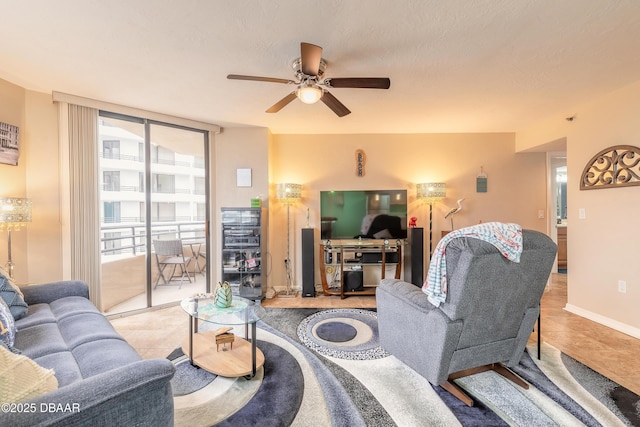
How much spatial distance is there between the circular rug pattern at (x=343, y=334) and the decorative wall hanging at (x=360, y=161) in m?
2.06

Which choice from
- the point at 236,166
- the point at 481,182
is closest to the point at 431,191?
the point at 481,182

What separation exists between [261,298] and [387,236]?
202 centimetres

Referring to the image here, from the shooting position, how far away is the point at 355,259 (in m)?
3.93

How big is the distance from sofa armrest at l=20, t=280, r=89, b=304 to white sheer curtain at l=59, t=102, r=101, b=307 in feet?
2.40

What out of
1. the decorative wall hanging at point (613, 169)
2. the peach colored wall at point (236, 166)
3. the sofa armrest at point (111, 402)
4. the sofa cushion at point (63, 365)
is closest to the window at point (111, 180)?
Result: the peach colored wall at point (236, 166)

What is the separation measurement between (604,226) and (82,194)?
18.6 feet

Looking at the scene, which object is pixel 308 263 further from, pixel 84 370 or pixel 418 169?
pixel 84 370

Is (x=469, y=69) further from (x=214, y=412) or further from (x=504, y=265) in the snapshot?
(x=214, y=412)

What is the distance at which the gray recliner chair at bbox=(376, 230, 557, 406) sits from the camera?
5.12 ft

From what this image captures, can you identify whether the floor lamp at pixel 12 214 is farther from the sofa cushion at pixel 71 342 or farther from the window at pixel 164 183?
the window at pixel 164 183

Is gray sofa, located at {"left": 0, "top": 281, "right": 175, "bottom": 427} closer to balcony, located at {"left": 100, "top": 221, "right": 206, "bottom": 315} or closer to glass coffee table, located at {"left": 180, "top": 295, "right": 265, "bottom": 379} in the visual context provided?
glass coffee table, located at {"left": 180, "top": 295, "right": 265, "bottom": 379}

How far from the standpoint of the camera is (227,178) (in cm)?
391

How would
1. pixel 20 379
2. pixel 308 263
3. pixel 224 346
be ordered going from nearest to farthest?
pixel 20 379 < pixel 224 346 < pixel 308 263

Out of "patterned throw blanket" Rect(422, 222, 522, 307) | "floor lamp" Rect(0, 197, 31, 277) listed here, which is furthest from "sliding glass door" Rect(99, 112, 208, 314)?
"patterned throw blanket" Rect(422, 222, 522, 307)
